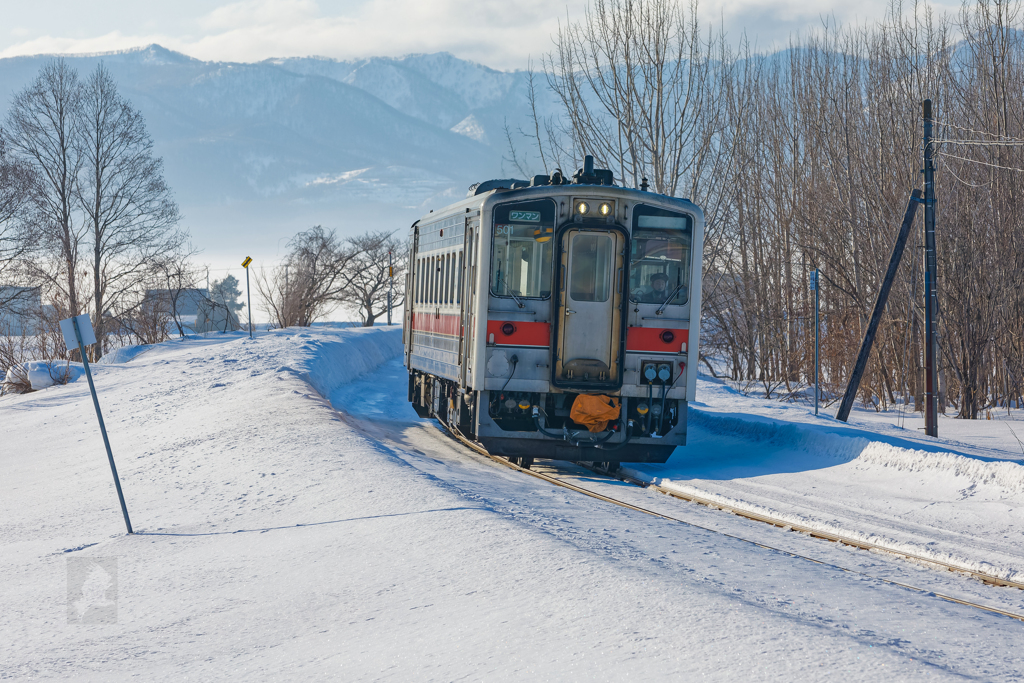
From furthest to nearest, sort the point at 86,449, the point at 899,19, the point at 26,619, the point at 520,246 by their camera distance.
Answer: the point at 899,19 → the point at 86,449 → the point at 520,246 → the point at 26,619

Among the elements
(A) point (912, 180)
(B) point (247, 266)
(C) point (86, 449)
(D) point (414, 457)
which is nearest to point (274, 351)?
(B) point (247, 266)

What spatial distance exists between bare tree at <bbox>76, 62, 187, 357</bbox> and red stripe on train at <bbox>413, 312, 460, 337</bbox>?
31591mm

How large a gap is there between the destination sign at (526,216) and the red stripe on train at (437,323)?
5.78ft

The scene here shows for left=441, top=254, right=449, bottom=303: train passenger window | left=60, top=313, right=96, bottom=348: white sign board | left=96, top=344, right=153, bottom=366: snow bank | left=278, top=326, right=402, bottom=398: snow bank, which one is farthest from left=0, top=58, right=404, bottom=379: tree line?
left=60, top=313, right=96, bottom=348: white sign board

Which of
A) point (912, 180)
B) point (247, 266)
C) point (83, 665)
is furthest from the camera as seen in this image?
point (247, 266)

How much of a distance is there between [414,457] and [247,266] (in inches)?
696

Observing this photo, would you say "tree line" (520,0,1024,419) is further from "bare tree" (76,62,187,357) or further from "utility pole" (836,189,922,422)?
"bare tree" (76,62,187,357)

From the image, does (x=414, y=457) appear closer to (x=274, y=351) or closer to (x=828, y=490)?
(x=828, y=490)

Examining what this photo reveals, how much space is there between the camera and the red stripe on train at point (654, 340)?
10734mm

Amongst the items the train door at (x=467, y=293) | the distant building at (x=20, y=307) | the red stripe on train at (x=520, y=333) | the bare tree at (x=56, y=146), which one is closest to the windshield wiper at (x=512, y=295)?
the red stripe on train at (x=520, y=333)

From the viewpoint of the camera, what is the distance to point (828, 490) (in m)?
9.64

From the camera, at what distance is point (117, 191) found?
144ft

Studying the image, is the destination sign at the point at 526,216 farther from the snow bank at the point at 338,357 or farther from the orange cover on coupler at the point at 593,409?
the snow bank at the point at 338,357
